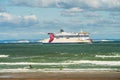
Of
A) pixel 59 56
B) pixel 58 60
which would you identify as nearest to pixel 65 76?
pixel 58 60

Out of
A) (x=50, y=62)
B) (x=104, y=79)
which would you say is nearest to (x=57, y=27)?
(x=50, y=62)

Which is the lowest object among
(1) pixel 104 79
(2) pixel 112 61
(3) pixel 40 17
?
(2) pixel 112 61

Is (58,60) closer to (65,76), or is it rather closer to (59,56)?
(59,56)

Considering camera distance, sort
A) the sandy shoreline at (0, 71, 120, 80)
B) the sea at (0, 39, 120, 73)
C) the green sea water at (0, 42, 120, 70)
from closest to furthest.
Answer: the sandy shoreline at (0, 71, 120, 80) → the sea at (0, 39, 120, 73) → the green sea water at (0, 42, 120, 70)

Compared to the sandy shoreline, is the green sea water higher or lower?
lower

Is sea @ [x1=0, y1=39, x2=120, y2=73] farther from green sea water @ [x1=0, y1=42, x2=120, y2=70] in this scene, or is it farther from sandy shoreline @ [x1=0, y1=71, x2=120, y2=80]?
sandy shoreline @ [x1=0, y1=71, x2=120, y2=80]

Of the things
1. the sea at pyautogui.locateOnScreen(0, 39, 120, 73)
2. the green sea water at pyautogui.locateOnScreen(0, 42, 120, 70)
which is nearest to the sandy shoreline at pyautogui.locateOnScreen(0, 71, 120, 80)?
the sea at pyautogui.locateOnScreen(0, 39, 120, 73)

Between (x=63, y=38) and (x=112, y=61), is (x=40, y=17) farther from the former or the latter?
(x=63, y=38)

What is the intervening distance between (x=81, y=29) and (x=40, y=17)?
1465 mm

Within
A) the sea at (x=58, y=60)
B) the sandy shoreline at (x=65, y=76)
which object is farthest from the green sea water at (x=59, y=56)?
the sandy shoreline at (x=65, y=76)

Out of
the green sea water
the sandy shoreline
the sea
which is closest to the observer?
the sandy shoreline

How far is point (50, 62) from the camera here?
37.0 feet

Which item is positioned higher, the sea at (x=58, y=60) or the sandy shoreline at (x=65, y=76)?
the sandy shoreline at (x=65, y=76)

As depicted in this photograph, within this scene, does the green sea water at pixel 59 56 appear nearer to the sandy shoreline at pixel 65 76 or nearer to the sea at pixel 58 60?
the sea at pixel 58 60
